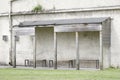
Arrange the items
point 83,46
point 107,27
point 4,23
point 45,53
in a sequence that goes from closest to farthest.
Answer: point 107,27
point 83,46
point 45,53
point 4,23

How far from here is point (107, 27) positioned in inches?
1248

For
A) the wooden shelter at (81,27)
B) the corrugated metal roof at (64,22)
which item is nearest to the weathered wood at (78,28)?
the wooden shelter at (81,27)

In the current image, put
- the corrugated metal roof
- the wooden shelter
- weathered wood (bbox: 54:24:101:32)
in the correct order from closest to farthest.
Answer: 1. the wooden shelter
2. weathered wood (bbox: 54:24:101:32)
3. the corrugated metal roof

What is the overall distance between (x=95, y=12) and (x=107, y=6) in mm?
1113

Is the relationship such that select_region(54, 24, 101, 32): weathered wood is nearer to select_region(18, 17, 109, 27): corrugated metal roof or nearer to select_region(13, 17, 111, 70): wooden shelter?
select_region(13, 17, 111, 70): wooden shelter

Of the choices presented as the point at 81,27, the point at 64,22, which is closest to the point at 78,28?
the point at 81,27

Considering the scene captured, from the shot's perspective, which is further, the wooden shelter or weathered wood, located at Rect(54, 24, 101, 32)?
weathered wood, located at Rect(54, 24, 101, 32)

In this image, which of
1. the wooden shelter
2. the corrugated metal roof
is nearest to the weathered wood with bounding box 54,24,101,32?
the wooden shelter

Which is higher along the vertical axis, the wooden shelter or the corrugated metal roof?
the corrugated metal roof

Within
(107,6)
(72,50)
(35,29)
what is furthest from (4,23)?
(107,6)

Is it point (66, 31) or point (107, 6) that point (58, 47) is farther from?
point (107, 6)

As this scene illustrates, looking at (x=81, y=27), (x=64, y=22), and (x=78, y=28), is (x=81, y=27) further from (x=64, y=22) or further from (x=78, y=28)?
(x=64, y=22)

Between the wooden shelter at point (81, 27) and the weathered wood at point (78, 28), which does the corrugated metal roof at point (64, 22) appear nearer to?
the wooden shelter at point (81, 27)

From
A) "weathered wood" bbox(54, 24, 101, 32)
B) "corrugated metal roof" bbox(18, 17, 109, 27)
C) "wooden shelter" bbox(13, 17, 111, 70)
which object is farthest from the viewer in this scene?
"corrugated metal roof" bbox(18, 17, 109, 27)
